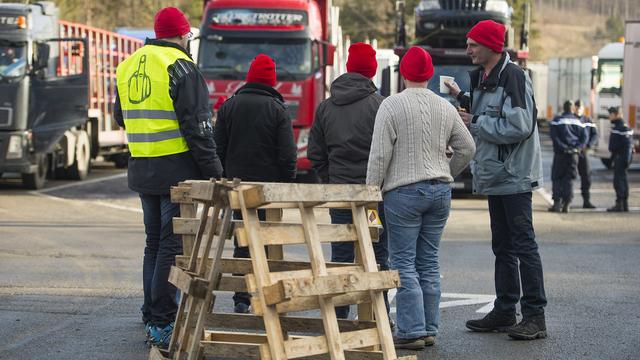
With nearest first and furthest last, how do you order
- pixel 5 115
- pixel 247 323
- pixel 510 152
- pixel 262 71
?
pixel 247 323 < pixel 510 152 < pixel 262 71 < pixel 5 115

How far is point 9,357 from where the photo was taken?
7660 mm

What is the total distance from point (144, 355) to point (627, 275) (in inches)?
217

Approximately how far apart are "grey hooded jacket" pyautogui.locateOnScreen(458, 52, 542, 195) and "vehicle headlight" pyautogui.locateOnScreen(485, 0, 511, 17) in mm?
14262

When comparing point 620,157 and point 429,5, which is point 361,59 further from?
point 429,5

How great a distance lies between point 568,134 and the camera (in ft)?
63.4

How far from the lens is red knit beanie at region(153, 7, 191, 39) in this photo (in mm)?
7828

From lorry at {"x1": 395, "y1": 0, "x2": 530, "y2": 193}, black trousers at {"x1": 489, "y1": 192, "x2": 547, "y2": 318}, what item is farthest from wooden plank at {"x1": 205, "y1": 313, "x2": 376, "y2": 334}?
lorry at {"x1": 395, "y1": 0, "x2": 530, "y2": 193}

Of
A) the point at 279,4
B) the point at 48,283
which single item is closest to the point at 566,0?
the point at 279,4

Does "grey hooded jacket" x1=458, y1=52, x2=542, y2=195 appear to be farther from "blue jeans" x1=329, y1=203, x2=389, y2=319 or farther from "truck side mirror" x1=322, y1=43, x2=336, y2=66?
"truck side mirror" x1=322, y1=43, x2=336, y2=66

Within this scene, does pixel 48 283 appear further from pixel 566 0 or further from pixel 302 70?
pixel 566 0

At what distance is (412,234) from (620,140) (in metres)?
13.2

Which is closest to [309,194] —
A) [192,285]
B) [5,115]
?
[192,285]

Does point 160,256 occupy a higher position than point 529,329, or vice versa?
point 160,256

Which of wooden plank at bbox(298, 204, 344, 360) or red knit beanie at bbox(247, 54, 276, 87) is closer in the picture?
wooden plank at bbox(298, 204, 344, 360)
